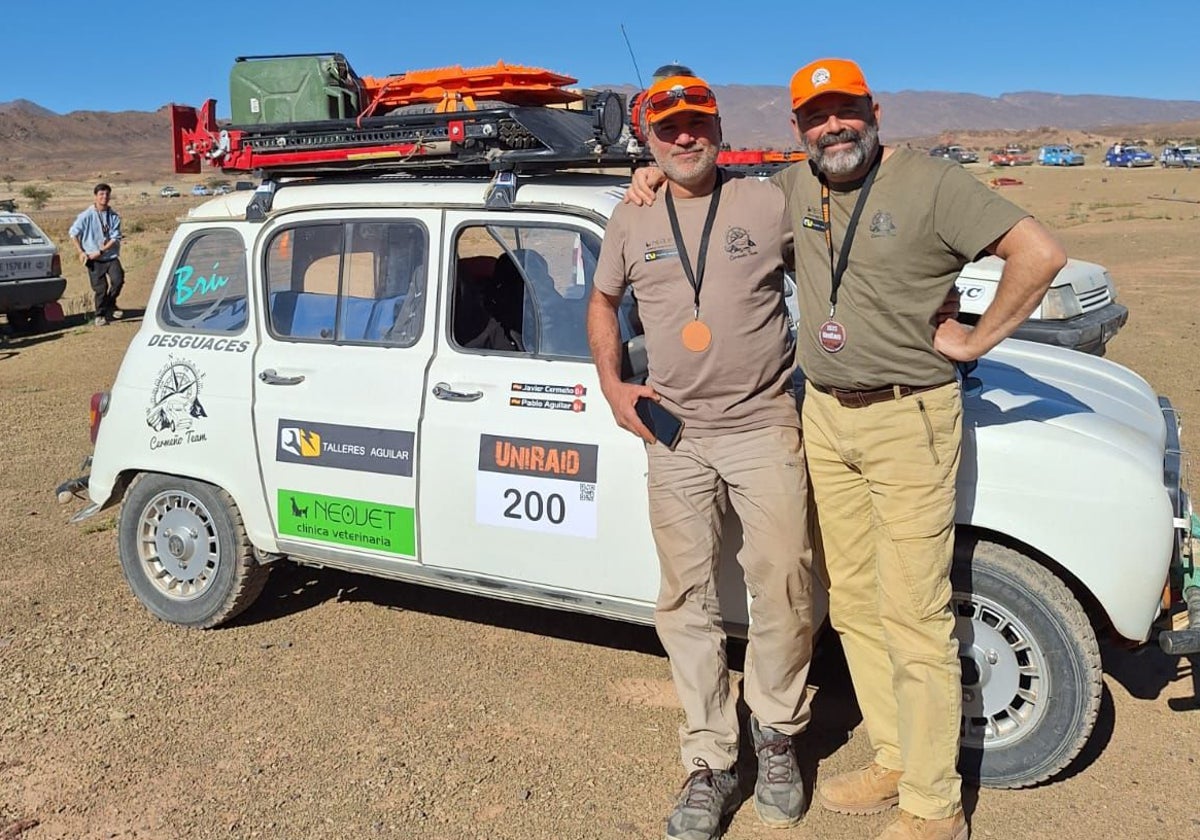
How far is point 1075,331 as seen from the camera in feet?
22.1

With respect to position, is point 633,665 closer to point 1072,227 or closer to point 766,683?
point 766,683

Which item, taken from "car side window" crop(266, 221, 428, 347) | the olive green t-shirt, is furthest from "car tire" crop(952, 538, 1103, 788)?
"car side window" crop(266, 221, 428, 347)

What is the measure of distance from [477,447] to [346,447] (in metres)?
0.64

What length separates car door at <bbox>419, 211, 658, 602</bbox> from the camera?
3.93 m

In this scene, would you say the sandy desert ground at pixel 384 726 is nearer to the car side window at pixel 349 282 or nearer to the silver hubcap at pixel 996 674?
the silver hubcap at pixel 996 674

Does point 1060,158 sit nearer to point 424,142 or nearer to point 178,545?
point 424,142

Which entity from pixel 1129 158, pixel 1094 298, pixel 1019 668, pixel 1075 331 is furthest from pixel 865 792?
pixel 1129 158

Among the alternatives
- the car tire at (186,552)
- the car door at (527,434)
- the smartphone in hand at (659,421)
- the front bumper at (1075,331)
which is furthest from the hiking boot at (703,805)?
the front bumper at (1075,331)

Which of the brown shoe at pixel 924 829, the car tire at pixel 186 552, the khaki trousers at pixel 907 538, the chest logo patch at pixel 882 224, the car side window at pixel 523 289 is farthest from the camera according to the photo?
the car tire at pixel 186 552

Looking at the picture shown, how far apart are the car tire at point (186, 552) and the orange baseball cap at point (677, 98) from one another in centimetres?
271

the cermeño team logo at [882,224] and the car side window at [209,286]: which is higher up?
the cermeño team logo at [882,224]

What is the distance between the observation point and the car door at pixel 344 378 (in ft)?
14.2

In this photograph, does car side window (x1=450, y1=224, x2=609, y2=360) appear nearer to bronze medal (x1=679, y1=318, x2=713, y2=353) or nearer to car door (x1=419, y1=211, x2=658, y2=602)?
car door (x1=419, y1=211, x2=658, y2=602)

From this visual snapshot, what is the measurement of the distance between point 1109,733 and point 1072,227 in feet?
79.7
